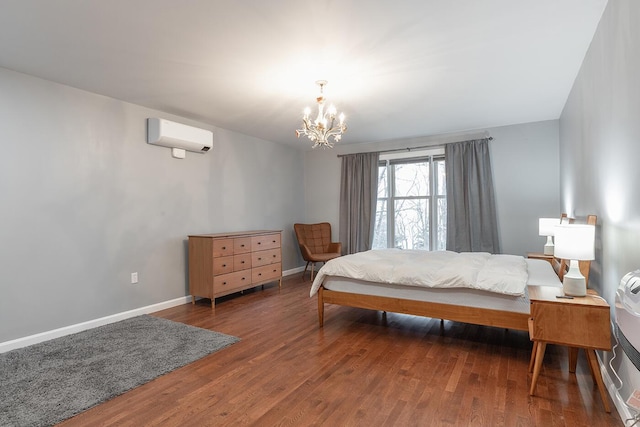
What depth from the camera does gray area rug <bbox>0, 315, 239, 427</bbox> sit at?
2014 millimetres

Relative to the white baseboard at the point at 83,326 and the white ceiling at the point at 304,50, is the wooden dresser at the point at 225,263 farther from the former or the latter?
the white ceiling at the point at 304,50

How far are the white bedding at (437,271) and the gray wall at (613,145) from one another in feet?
1.96

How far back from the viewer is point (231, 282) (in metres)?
4.40

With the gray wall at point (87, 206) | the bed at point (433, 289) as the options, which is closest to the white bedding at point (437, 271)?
the bed at point (433, 289)

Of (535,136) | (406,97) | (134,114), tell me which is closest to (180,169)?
(134,114)

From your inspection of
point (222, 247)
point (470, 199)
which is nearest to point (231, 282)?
point (222, 247)

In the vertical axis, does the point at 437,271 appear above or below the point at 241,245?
below

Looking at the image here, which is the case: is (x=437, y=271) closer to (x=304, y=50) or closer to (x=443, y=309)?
(x=443, y=309)

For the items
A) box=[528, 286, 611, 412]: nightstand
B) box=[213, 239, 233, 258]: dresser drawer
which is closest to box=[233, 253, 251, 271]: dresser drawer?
box=[213, 239, 233, 258]: dresser drawer

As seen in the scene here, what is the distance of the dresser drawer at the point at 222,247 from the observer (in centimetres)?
417

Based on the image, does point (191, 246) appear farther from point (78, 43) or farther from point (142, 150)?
point (78, 43)

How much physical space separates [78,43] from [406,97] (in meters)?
3.03

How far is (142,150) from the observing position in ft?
13.0

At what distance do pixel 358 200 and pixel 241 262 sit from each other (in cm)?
250
